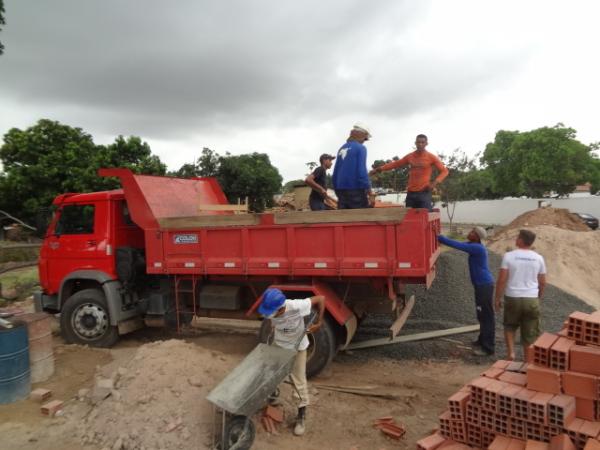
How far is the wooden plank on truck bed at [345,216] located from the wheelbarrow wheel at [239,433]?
7.54 ft

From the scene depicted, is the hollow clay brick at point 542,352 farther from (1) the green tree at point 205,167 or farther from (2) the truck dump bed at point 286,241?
(1) the green tree at point 205,167

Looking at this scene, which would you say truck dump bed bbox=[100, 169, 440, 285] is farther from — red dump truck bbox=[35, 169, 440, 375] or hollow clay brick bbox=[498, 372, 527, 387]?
hollow clay brick bbox=[498, 372, 527, 387]

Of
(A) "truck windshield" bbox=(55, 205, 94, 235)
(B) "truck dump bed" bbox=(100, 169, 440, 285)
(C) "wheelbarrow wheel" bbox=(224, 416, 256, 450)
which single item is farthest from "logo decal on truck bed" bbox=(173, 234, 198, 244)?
(C) "wheelbarrow wheel" bbox=(224, 416, 256, 450)

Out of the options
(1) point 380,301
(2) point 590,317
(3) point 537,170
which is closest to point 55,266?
(1) point 380,301

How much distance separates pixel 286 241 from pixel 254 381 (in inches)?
74.1

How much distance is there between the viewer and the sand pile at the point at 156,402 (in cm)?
364

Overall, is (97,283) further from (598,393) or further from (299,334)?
(598,393)

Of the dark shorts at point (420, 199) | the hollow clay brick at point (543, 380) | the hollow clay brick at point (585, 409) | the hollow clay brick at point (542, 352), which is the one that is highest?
the dark shorts at point (420, 199)

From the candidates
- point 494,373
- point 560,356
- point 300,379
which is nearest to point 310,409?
point 300,379

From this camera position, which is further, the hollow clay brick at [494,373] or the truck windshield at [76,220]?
the truck windshield at [76,220]

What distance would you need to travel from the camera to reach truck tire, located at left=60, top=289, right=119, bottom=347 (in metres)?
6.19

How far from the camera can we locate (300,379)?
12.9ft

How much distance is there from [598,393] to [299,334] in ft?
7.87

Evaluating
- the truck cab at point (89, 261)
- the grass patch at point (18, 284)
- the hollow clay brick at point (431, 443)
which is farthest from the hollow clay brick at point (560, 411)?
the grass patch at point (18, 284)
